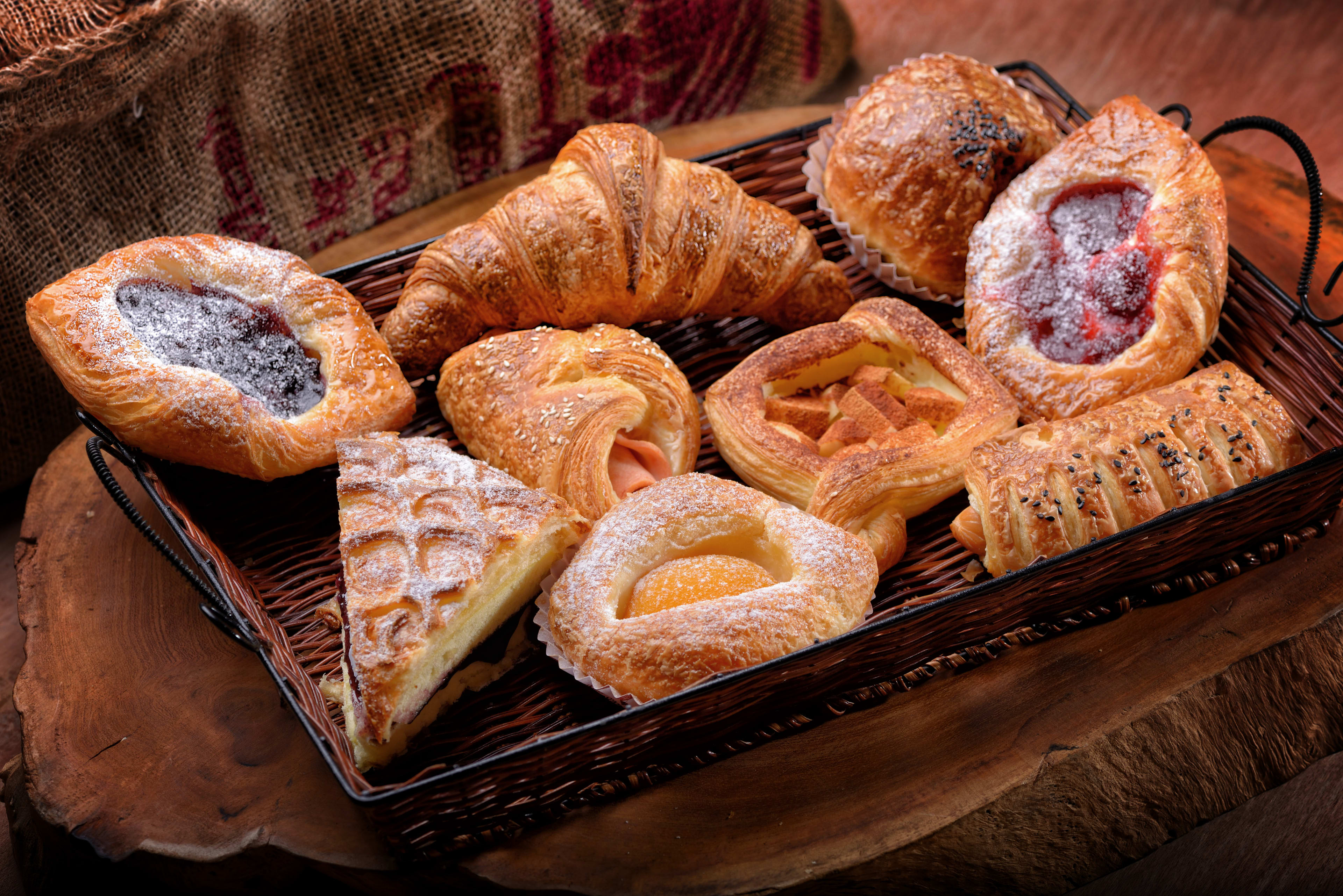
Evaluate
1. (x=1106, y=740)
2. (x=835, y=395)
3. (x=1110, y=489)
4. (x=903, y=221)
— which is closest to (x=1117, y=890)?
(x=1106, y=740)

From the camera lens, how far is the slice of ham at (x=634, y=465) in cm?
266

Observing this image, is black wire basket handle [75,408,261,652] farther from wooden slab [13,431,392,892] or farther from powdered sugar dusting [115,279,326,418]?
powdered sugar dusting [115,279,326,418]

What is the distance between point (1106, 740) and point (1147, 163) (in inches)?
63.8

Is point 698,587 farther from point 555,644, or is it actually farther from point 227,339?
point 227,339

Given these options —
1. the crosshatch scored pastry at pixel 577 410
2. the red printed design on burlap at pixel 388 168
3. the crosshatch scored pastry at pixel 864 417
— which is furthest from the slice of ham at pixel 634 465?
the red printed design on burlap at pixel 388 168

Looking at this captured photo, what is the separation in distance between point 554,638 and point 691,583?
1.06 feet

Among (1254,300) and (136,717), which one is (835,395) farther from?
(136,717)

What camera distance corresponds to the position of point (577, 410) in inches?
101

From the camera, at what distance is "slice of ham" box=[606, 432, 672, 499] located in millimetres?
2656

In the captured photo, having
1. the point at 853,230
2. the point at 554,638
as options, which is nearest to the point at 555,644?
the point at 554,638

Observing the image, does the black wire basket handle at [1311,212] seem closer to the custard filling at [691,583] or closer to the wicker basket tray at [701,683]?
the wicker basket tray at [701,683]

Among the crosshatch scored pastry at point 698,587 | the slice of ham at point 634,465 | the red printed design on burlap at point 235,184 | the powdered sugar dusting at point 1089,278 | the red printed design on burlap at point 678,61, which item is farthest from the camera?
the red printed design on burlap at point 678,61

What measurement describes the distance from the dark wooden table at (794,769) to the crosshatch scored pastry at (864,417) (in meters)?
0.46

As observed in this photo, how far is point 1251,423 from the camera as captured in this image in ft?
7.98
